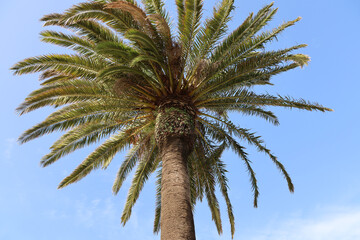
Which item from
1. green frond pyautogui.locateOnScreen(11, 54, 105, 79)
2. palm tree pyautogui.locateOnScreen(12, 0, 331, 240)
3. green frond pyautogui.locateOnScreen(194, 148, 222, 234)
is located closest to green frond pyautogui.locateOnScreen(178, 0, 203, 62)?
palm tree pyautogui.locateOnScreen(12, 0, 331, 240)

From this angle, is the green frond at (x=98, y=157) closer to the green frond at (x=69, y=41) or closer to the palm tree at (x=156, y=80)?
the palm tree at (x=156, y=80)

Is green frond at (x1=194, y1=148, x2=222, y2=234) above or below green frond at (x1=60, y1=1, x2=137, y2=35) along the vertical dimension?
below

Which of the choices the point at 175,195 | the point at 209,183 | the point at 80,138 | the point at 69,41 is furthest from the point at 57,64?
the point at 209,183

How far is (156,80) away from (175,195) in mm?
3470

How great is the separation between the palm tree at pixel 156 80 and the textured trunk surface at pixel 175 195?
3cm

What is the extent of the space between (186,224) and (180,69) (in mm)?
4107

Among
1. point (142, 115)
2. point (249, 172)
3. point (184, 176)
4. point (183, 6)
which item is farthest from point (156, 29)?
point (249, 172)

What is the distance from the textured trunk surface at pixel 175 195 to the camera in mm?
6562

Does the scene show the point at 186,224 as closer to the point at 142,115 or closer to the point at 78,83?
the point at 142,115

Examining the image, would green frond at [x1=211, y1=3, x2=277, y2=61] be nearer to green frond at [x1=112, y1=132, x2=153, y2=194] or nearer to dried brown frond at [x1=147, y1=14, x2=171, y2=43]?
dried brown frond at [x1=147, y1=14, x2=171, y2=43]

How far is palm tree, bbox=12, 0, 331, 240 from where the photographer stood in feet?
26.2

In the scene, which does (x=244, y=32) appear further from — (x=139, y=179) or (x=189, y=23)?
(x=139, y=179)

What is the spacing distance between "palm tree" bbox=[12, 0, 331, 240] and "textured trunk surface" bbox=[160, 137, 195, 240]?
3 cm

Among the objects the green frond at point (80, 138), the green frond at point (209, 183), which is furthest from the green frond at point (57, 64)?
the green frond at point (209, 183)
